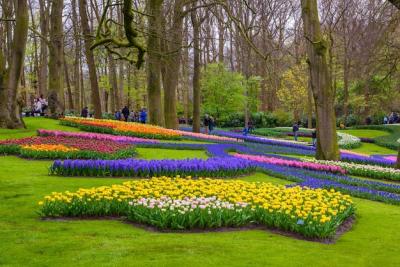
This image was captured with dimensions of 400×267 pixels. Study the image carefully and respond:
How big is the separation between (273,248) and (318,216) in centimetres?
186

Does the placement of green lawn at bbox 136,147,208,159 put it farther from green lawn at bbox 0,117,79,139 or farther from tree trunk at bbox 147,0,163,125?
tree trunk at bbox 147,0,163,125

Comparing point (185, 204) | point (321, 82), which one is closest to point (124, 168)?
point (185, 204)

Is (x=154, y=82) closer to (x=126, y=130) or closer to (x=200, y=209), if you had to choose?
(x=126, y=130)

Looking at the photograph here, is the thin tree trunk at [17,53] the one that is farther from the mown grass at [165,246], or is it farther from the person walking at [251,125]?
the person walking at [251,125]

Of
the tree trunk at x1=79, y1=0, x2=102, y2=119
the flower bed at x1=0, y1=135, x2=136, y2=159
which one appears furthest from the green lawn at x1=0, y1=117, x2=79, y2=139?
the tree trunk at x1=79, y1=0, x2=102, y2=119

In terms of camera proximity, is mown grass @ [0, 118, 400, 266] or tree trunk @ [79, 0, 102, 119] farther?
tree trunk @ [79, 0, 102, 119]

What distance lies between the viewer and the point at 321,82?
19734mm

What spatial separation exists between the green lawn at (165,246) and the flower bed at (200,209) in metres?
0.29

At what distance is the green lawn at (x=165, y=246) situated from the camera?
19.8ft

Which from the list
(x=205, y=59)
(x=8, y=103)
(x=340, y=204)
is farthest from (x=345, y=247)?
(x=205, y=59)

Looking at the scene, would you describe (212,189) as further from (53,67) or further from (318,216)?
(53,67)

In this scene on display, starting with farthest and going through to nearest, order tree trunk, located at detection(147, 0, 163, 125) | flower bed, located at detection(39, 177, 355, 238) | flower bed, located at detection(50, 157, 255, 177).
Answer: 1. tree trunk, located at detection(147, 0, 163, 125)
2. flower bed, located at detection(50, 157, 255, 177)
3. flower bed, located at detection(39, 177, 355, 238)

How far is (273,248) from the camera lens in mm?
6895

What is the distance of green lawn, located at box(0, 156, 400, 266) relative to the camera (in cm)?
605
